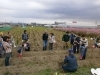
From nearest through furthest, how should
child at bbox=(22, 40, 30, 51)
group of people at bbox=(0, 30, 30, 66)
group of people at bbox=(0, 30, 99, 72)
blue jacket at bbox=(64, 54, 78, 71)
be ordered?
1. blue jacket at bbox=(64, 54, 78, 71)
2. group of people at bbox=(0, 30, 99, 72)
3. group of people at bbox=(0, 30, 30, 66)
4. child at bbox=(22, 40, 30, 51)

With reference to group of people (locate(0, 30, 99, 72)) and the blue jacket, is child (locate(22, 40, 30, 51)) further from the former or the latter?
the blue jacket

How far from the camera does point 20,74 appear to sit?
11.5m

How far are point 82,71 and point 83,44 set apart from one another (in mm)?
2888

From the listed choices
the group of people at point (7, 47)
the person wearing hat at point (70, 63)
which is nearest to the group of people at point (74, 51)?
the person wearing hat at point (70, 63)

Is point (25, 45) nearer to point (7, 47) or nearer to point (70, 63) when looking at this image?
point (7, 47)

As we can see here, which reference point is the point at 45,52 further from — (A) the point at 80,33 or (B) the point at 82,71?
(A) the point at 80,33

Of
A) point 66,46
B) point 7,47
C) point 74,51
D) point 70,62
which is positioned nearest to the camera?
point 70,62

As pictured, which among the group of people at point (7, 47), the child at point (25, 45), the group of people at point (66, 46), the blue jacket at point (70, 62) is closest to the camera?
the blue jacket at point (70, 62)

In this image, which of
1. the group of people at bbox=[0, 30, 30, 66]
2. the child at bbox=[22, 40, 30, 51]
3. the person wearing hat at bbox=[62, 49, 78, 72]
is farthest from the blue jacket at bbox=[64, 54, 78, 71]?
the child at bbox=[22, 40, 30, 51]

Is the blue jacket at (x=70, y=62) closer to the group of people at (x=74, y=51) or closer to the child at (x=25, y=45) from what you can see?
the group of people at (x=74, y=51)

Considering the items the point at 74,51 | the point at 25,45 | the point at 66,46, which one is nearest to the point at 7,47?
the point at 25,45

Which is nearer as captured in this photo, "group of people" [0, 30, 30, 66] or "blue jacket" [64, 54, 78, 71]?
"blue jacket" [64, 54, 78, 71]

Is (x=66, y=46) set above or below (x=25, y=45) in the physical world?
below

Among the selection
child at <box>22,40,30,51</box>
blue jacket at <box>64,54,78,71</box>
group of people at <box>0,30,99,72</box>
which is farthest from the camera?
child at <box>22,40,30,51</box>
